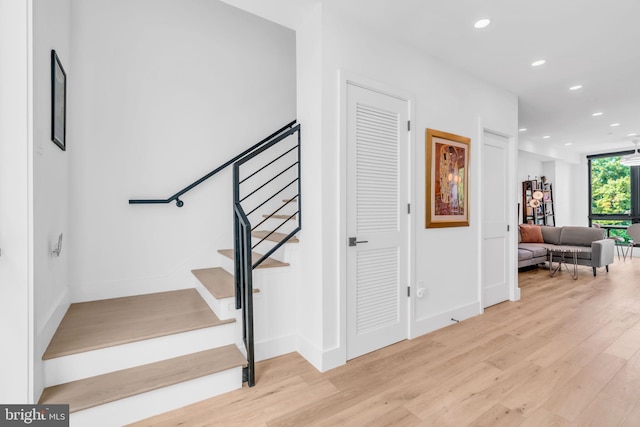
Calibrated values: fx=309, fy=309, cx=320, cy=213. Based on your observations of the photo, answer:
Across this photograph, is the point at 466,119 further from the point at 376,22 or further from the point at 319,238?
the point at 319,238

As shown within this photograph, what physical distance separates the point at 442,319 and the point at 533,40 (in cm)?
271

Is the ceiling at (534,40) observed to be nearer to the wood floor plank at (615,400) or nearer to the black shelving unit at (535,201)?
the wood floor plank at (615,400)

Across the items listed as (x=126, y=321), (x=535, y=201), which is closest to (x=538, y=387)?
(x=126, y=321)

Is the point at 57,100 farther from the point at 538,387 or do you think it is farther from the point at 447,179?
the point at 538,387

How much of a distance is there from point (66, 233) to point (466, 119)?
3.93 meters

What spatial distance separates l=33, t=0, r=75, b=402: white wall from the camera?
164 centimetres

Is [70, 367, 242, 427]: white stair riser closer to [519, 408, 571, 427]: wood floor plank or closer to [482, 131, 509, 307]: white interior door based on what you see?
[519, 408, 571, 427]: wood floor plank

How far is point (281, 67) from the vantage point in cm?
357

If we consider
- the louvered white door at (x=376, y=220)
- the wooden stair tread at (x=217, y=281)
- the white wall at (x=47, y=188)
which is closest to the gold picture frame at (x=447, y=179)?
the louvered white door at (x=376, y=220)

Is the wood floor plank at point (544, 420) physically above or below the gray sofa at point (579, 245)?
below

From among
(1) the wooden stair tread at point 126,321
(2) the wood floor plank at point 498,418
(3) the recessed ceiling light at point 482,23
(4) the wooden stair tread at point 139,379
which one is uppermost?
(3) the recessed ceiling light at point 482,23

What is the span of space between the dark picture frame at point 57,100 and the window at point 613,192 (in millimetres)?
11349

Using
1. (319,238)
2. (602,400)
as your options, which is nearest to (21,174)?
(319,238)

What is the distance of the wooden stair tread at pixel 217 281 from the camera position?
2271 mm
